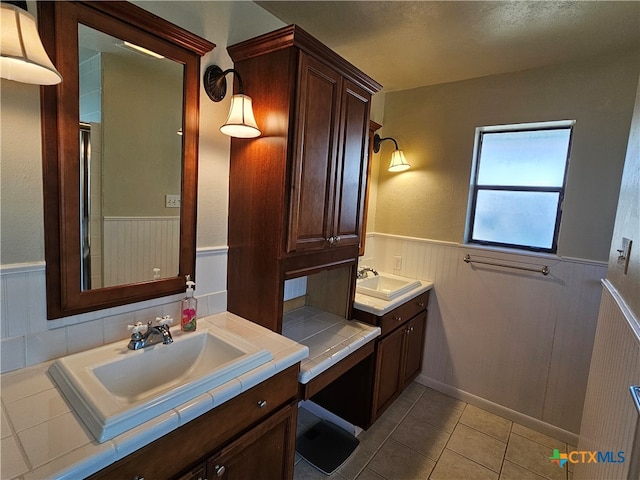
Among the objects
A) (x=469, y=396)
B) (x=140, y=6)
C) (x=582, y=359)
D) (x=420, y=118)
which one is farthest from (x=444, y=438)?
(x=140, y=6)

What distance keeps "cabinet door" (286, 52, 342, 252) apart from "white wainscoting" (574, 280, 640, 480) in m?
1.24

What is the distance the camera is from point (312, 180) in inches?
63.1

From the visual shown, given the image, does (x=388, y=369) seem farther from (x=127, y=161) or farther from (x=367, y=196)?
(x=127, y=161)

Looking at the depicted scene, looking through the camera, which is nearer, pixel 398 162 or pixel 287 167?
pixel 287 167

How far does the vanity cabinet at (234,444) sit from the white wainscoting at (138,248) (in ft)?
2.28

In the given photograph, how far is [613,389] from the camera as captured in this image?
1.16 metres

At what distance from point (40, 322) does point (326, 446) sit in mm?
1732

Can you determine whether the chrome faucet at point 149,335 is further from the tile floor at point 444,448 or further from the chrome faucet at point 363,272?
the chrome faucet at point 363,272

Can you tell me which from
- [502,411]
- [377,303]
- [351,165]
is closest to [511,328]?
[502,411]

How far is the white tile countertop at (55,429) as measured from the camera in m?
0.75

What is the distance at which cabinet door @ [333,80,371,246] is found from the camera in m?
1.76

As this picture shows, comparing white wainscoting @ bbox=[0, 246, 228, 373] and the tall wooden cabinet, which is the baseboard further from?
white wainscoting @ bbox=[0, 246, 228, 373]

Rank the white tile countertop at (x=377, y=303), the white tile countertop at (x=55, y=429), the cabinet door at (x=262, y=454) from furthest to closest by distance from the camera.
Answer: the white tile countertop at (x=377, y=303), the cabinet door at (x=262, y=454), the white tile countertop at (x=55, y=429)

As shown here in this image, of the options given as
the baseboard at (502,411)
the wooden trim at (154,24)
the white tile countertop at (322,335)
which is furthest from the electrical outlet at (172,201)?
the baseboard at (502,411)
